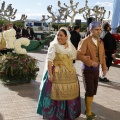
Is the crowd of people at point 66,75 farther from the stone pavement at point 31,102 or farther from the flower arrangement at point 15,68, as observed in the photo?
the flower arrangement at point 15,68

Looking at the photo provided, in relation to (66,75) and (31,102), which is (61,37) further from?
(31,102)

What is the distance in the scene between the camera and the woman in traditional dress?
A: 4.23 meters

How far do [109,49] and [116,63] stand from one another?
3684mm

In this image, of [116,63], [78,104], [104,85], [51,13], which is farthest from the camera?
[51,13]

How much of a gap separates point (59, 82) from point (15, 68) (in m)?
2.67

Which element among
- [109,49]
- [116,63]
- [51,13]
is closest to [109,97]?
[109,49]

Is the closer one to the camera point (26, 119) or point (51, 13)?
point (26, 119)

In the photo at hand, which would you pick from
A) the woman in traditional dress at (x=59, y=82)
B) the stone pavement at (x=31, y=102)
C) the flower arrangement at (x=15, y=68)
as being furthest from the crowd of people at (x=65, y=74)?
the flower arrangement at (x=15, y=68)

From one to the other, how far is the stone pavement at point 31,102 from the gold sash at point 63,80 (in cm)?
61

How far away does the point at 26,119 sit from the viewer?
4496mm

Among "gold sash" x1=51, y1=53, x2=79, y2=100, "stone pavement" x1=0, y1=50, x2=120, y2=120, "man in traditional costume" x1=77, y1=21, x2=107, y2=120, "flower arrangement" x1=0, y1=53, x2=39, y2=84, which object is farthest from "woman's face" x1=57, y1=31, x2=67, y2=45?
"flower arrangement" x1=0, y1=53, x2=39, y2=84

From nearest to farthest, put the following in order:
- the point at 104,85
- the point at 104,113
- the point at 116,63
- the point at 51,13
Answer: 1. the point at 104,113
2. the point at 104,85
3. the point at 116,63
4. the point at 51,13

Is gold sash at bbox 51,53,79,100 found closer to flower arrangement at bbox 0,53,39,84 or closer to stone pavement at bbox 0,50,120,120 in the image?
stone pavement at bbox 0,50,120,120

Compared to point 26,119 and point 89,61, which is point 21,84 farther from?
point 89,61
